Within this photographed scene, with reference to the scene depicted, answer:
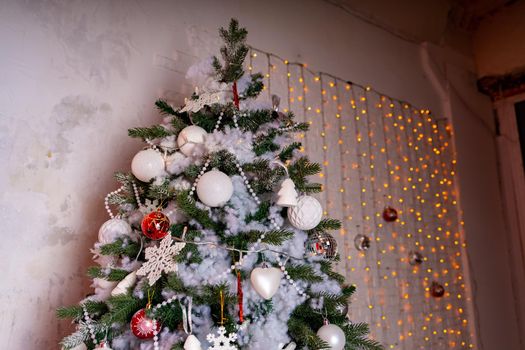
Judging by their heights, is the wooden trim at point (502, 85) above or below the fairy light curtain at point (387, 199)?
above

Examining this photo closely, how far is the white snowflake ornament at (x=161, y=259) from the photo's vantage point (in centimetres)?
98

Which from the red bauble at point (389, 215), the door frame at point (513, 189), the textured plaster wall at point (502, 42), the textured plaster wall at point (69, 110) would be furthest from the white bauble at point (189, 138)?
the textured plaster wall at point (502, 42)

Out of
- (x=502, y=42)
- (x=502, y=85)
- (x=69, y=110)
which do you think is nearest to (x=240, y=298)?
(x=69, y=110)

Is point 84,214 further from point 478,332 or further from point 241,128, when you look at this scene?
point 478,332

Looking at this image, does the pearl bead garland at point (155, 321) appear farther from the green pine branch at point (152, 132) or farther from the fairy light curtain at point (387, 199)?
the fairy light curtain at point (387, 199)

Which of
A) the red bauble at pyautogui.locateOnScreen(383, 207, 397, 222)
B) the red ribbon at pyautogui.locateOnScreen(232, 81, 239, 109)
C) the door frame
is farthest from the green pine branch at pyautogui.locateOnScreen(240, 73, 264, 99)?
the door frame

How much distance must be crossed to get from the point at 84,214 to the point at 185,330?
0.77 m

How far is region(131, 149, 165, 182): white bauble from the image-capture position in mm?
1126

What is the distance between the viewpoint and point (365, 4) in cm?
264

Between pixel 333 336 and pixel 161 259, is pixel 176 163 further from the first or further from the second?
pixel 333 336

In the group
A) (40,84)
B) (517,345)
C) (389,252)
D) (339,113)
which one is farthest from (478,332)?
(40,84)

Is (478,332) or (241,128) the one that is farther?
(478,332)

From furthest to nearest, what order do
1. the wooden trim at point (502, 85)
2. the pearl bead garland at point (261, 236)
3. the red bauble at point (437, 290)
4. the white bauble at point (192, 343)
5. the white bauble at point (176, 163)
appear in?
the wooden trim at point (502, 85) < the red bauble at point (437, 290) < the white bauble at point (176, 163) < the pearl bead garland at point (261, 236) < the white bauble at point (192, 343)

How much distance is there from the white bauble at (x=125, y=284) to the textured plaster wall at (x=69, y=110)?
0.51 metres
